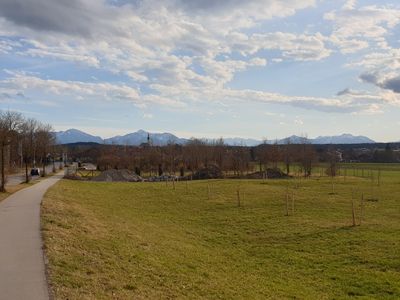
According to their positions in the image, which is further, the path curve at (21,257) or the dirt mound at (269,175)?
the dirt mound at (269,175)

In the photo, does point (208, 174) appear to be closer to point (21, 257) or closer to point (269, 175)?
point (269, 175)

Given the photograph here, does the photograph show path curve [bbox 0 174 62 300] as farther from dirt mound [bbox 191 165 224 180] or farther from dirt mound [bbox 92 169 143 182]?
dirt mound [bbox 191 165 224 180]

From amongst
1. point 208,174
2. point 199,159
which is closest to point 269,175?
point 208,174

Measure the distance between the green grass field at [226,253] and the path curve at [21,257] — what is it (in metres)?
0.34

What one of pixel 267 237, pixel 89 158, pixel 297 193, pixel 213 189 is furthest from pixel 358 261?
pixel 89 158

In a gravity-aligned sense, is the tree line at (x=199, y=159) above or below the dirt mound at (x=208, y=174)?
above

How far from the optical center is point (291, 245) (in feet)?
63.2

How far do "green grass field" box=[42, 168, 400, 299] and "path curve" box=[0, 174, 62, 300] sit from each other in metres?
0.34

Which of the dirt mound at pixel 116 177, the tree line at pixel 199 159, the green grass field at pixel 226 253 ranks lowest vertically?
the green grass field at pixel 226 253

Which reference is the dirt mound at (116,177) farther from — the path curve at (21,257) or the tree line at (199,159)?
the path curve at (21,257)

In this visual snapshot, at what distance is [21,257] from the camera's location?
11.9 m

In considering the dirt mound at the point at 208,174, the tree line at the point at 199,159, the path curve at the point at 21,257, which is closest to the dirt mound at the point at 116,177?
the dirt mound at the point at 208,174

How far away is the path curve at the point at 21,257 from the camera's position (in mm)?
8969

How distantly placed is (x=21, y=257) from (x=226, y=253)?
8.45 metres
